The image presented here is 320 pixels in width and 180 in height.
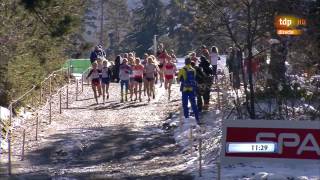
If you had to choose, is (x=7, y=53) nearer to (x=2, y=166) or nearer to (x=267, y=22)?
(x=2, y=166)

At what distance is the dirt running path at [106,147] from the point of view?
14.5 meters

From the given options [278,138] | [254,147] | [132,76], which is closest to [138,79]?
[132,76]

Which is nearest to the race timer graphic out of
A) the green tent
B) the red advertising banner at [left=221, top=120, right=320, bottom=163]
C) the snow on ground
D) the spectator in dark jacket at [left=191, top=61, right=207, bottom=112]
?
the red advertising banner at [left=221, top=120, right=320, bottom=163]

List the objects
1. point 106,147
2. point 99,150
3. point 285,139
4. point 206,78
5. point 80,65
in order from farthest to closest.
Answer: point 80,65 < point 206,78 < point 106,147 < point 99,150 < point 285,139

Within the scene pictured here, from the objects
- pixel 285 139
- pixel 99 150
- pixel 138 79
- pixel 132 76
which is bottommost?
pixel 99 150

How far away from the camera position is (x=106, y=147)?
17.6 meters

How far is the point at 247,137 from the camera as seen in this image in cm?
1381

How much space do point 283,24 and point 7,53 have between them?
904 centimetres

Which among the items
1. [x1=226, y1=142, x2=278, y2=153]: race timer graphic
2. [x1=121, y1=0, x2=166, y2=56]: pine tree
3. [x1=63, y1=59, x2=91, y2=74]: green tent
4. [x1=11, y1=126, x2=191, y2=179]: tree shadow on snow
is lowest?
[x1=11, y1=126, x2=191, y2=179]: tree shadow on snow

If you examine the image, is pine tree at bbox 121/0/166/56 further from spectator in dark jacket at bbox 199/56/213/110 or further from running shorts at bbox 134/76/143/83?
spectator in dark jacket at bbox 199/56/213/110

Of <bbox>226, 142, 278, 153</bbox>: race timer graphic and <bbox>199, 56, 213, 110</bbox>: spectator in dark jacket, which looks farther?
<bbox>199, 56, 213, 110</bbox>: spectator in dark jacket

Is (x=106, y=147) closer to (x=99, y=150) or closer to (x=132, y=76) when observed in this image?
(x=99, y=150)

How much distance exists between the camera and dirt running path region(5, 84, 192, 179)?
14.5 metres

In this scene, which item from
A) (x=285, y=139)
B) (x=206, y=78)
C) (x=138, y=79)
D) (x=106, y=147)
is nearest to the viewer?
(x=285, y=139)
